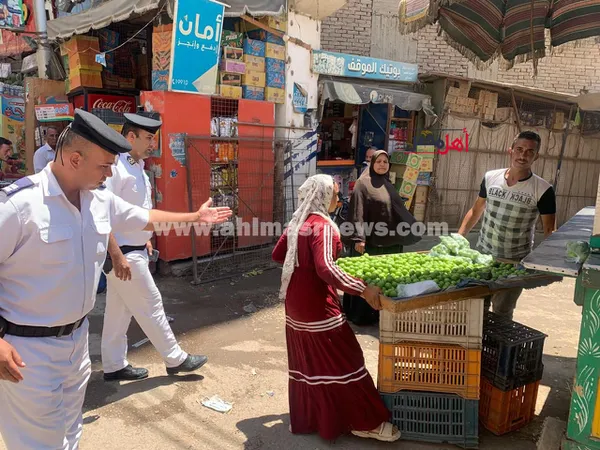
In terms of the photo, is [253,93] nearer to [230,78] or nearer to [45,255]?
[230,78]

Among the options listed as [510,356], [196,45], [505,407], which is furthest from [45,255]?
[196,45]

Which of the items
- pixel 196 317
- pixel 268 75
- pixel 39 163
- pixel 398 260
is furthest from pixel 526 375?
pixel 39 163

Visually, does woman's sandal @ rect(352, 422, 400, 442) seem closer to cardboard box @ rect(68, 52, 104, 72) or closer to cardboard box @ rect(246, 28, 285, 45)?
cardboard box @ rect(246, 28, 285, 45)

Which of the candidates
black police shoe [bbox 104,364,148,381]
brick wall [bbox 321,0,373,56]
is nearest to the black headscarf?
black police shoe [bbox 104,364,148,381]

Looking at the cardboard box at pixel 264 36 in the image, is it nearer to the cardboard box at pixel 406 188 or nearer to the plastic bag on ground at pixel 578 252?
the cardboard box at pixel 406 188

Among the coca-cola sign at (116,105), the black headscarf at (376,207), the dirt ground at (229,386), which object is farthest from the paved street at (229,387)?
the coca-cola sign at (116,105)

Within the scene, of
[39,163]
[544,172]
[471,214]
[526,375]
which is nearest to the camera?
[526,375]

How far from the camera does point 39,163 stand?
7.20 meters

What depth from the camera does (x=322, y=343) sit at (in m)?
3.16

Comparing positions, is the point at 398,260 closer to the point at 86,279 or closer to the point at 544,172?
the point at 86,279

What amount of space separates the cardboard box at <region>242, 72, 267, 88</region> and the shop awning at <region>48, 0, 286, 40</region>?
2.98ft

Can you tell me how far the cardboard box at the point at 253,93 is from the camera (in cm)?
761

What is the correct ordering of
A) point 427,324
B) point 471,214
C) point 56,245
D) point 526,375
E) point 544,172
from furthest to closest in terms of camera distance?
point 544,172, point 471,214, point 526,375, point 427,324, point 56,245

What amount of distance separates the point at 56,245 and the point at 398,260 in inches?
96.7
